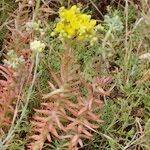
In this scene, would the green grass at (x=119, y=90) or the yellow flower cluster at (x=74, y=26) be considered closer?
the yellow flower cluster at (x=74, y=26)

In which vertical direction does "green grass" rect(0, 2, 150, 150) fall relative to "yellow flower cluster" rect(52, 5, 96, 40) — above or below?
below

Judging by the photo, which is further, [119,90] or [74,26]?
[119,90]

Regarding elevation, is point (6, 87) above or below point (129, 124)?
above

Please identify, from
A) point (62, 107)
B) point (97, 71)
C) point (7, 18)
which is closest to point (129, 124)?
point (97, 71)

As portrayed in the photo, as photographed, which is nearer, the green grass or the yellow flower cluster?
the yellow flower cluster


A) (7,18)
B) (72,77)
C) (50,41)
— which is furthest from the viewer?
(7,18)

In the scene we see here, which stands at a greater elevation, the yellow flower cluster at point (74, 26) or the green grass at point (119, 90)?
the yellow flower cluster at point (74, 26)

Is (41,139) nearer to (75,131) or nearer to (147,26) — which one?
(75,131)

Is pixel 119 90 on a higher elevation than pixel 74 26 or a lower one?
lower
